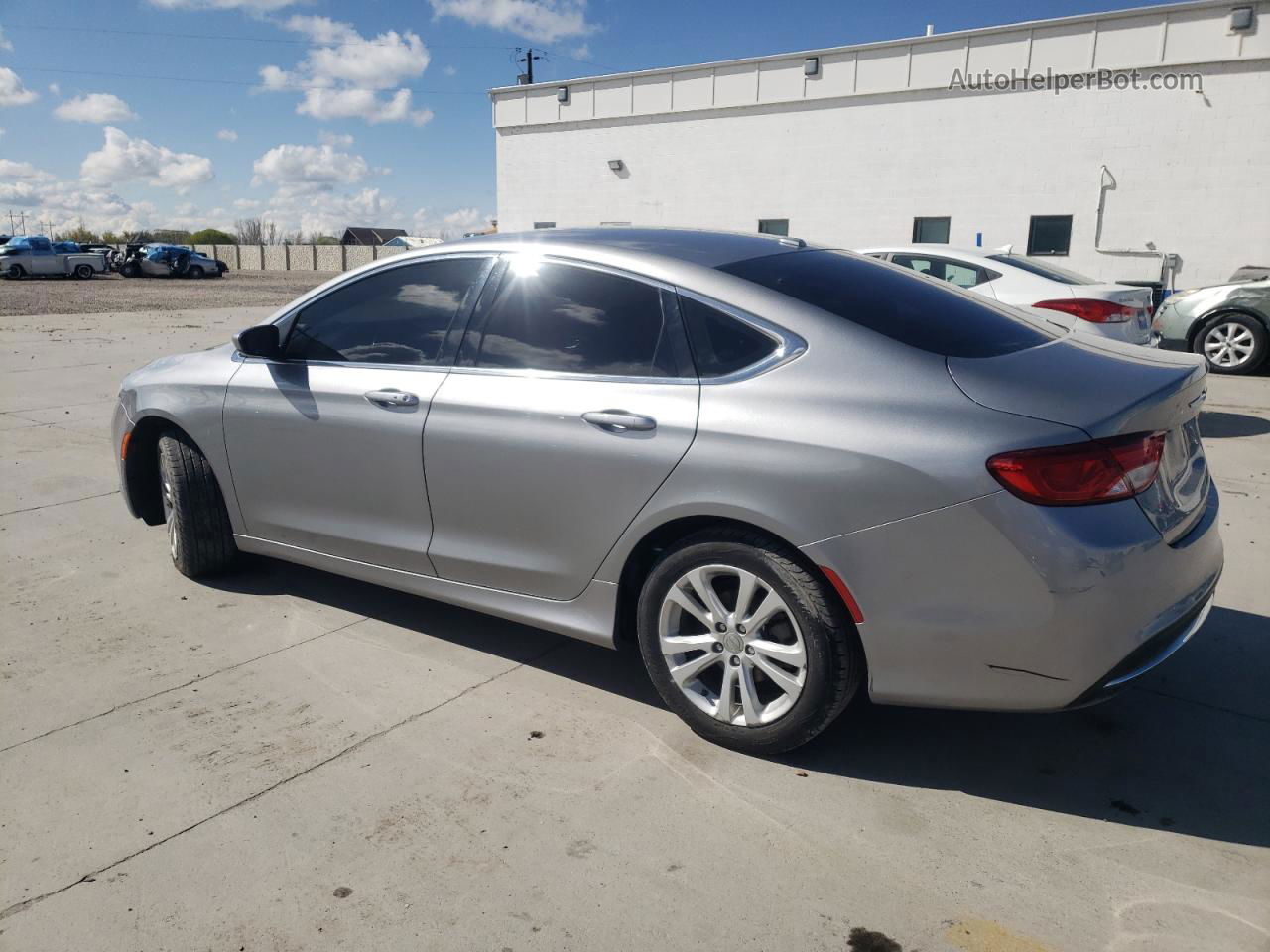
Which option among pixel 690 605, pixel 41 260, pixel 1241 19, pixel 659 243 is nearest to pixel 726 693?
pixel 690 605

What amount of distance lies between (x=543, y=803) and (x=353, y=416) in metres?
1.73

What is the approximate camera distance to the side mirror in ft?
13.3

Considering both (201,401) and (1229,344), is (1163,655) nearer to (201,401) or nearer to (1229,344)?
(201,401)

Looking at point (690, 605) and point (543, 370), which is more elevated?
point (543, 370)

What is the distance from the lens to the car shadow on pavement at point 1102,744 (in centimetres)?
284

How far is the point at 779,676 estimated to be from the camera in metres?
2.92

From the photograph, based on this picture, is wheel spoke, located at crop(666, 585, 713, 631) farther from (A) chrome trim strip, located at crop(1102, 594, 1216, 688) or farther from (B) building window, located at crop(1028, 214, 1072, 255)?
(B) building window, located at crop(1028, 214, 1072, 255)

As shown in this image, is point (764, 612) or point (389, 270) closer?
point (764, 612)

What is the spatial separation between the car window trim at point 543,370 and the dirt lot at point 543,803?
1160 mm

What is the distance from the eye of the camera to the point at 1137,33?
18578mm

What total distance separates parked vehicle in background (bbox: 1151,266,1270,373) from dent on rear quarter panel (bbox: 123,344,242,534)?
10.5 meters

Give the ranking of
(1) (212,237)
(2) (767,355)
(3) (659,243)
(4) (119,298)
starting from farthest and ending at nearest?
(1) (212,237), (4) (119,298), (3) (659,243), (2) (767,355)

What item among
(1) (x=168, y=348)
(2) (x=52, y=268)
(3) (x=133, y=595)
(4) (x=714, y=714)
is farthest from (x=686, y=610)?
(2) (x=52, y=268)

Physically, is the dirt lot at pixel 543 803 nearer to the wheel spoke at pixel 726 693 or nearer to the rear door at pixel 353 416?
the wheel spoke at pixel 726 693
